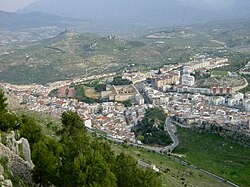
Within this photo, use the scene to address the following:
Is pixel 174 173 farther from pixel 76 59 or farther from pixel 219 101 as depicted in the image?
pixel 76 59

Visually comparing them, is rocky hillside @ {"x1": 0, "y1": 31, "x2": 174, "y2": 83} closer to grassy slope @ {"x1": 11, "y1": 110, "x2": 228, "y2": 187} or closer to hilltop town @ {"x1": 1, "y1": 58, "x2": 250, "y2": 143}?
hilltop town @ {"x1": 1, "y1": 58, "x2": 250, "y2": 143}

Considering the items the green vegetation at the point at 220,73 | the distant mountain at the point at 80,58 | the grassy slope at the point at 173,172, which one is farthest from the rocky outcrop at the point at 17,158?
the distant mountain at the point at 80,58

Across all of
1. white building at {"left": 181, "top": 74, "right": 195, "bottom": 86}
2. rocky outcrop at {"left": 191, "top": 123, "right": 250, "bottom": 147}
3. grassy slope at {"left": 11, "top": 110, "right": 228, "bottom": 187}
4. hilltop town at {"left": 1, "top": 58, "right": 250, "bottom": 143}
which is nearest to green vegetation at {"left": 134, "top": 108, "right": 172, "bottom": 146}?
hilltop town at {"left": 1, "top": 58, "right": 250, "bottom": 143}

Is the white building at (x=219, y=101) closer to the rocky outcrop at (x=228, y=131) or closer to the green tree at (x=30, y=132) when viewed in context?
the rocky outcrop at (x=228, y=131)

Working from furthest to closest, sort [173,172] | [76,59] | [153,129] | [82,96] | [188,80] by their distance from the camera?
[76,59] < [188,80] < [82,96] < [153,129] < [173,172]

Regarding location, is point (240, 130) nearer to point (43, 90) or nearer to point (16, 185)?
point (16, 185)

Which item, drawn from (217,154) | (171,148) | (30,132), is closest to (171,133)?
(171,148)
